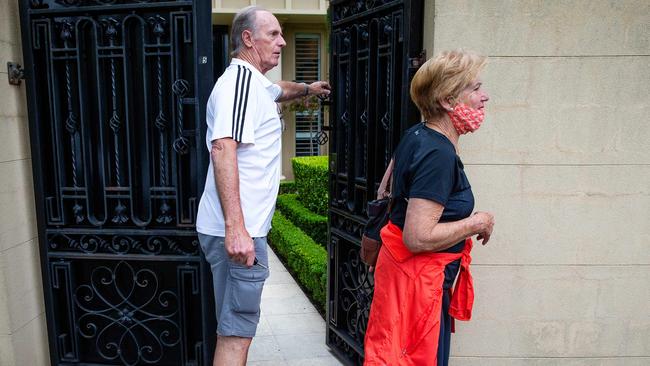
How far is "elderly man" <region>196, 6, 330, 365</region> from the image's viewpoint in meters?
2.22

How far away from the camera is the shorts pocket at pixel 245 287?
7.64ft

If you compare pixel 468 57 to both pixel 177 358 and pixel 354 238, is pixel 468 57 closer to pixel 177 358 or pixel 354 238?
pixel 354 238

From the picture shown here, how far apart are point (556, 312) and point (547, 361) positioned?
29 cm

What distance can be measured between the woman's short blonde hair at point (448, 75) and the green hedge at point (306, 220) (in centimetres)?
465

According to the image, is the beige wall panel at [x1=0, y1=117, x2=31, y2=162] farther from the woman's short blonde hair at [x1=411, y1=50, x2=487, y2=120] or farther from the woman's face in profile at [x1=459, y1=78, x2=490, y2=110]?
the woman's face in profile at [x1=459, y1=78, x2=490, y2=110]

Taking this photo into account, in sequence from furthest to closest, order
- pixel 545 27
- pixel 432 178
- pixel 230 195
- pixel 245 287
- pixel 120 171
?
1. pixel 120 171
2. pixel 545 27
3. pixel 245 287
4. pixel 230 195
5. pixel 432 178

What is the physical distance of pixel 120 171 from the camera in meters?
3.03

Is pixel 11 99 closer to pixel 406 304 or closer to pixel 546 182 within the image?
pixel 406 304

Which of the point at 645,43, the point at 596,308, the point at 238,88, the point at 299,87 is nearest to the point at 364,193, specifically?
the point at 299,87

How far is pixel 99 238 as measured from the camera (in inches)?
120

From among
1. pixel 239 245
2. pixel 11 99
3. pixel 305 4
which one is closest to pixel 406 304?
pixel 239 245

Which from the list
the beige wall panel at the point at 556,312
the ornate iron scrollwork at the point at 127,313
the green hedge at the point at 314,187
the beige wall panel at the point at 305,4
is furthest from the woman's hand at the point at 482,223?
the beige wall panel at the point at 305,4

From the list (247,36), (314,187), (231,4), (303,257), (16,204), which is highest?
(231,4)

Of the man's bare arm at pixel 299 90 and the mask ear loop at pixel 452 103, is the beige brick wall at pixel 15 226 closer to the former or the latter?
the man's bare arm at pixel 299 90
